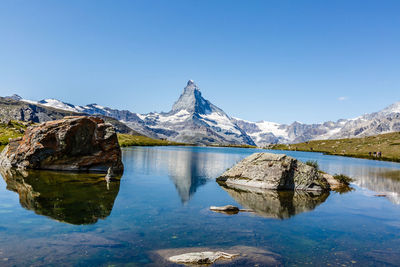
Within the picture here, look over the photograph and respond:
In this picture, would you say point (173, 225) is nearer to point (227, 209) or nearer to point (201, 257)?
point (201, 257)

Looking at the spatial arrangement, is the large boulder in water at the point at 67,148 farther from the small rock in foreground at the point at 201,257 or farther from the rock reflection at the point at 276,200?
the small rock in foreground at the point at 201,257

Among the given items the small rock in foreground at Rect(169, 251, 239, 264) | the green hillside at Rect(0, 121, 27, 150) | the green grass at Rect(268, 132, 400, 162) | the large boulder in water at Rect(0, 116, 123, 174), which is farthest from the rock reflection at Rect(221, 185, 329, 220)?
the green grass at Rect(268, 132, 400, 162)

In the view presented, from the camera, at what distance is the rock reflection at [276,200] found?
28734 mm

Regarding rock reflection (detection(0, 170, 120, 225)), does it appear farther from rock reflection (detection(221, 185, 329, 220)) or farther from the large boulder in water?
rock reflection (detection(221, 185, 329, 220))

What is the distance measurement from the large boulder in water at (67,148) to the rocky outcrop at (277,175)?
2321 cm

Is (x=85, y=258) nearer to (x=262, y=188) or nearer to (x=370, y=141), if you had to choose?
(x=262, y=188)

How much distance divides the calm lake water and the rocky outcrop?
15.5ft

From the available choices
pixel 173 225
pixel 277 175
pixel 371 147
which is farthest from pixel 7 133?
pixel 371 147

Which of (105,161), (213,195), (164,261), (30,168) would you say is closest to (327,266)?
(164,261)

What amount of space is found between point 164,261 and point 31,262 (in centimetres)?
702

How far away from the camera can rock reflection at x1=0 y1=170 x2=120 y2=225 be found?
2347 cm

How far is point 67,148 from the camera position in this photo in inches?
1905

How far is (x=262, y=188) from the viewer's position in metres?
43.0

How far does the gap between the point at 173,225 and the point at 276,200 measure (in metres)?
16.7
